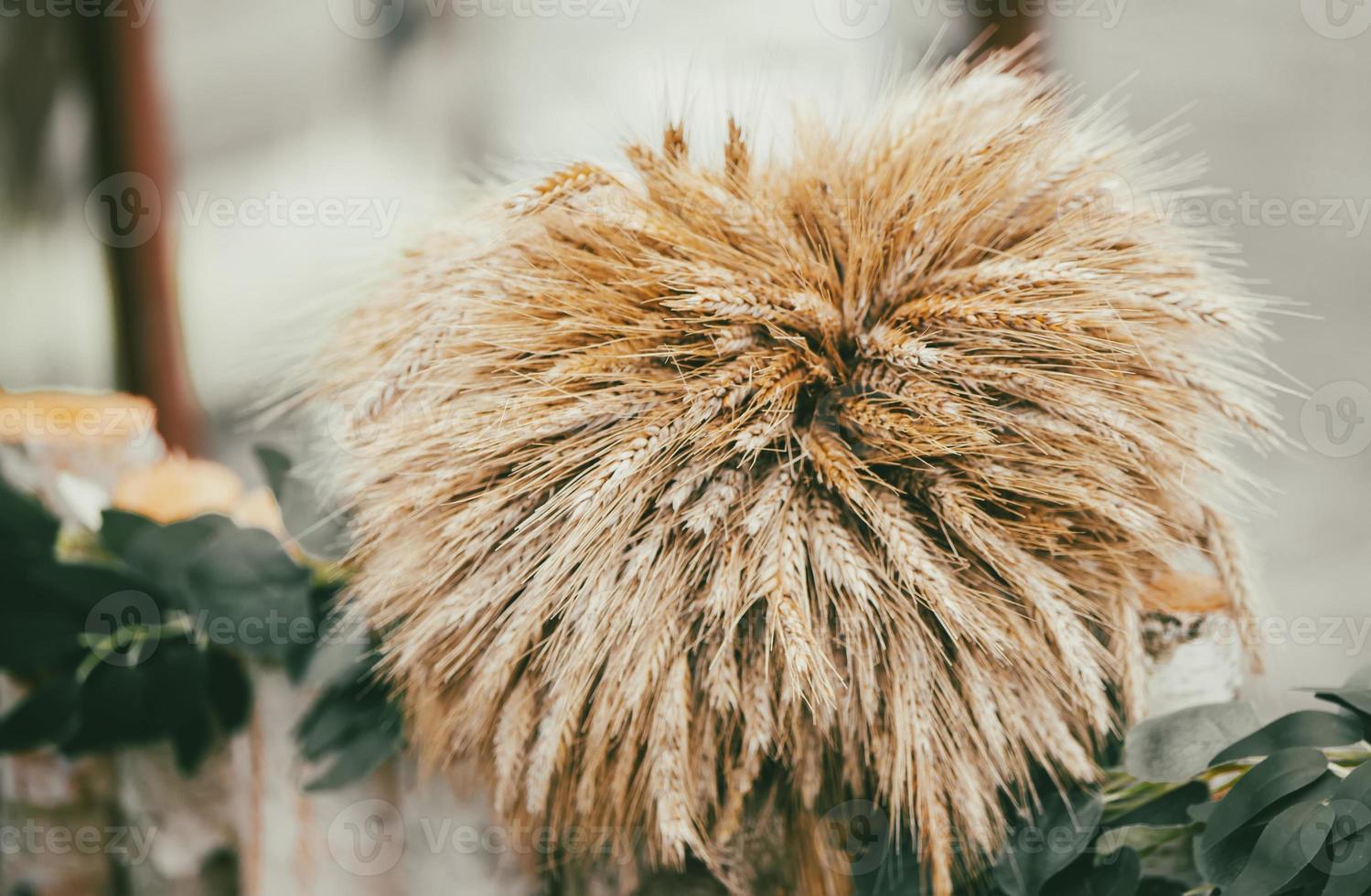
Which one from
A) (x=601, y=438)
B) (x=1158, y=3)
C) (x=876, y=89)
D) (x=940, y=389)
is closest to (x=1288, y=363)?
(x=1158, y=3)

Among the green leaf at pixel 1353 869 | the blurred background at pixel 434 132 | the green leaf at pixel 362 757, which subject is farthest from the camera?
the blurred background at pixel 434 132

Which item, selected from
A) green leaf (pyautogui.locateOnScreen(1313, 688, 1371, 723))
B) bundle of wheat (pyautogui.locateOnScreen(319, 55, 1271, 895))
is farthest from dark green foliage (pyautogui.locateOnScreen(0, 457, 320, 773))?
green leaf (pyautogui.locateOnScreen(1313, 688, 1371, 723))

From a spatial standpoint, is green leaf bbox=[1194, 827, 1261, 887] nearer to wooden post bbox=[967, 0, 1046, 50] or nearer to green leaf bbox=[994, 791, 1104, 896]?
green leaf bbox=[994, 791, 1104, 896]
